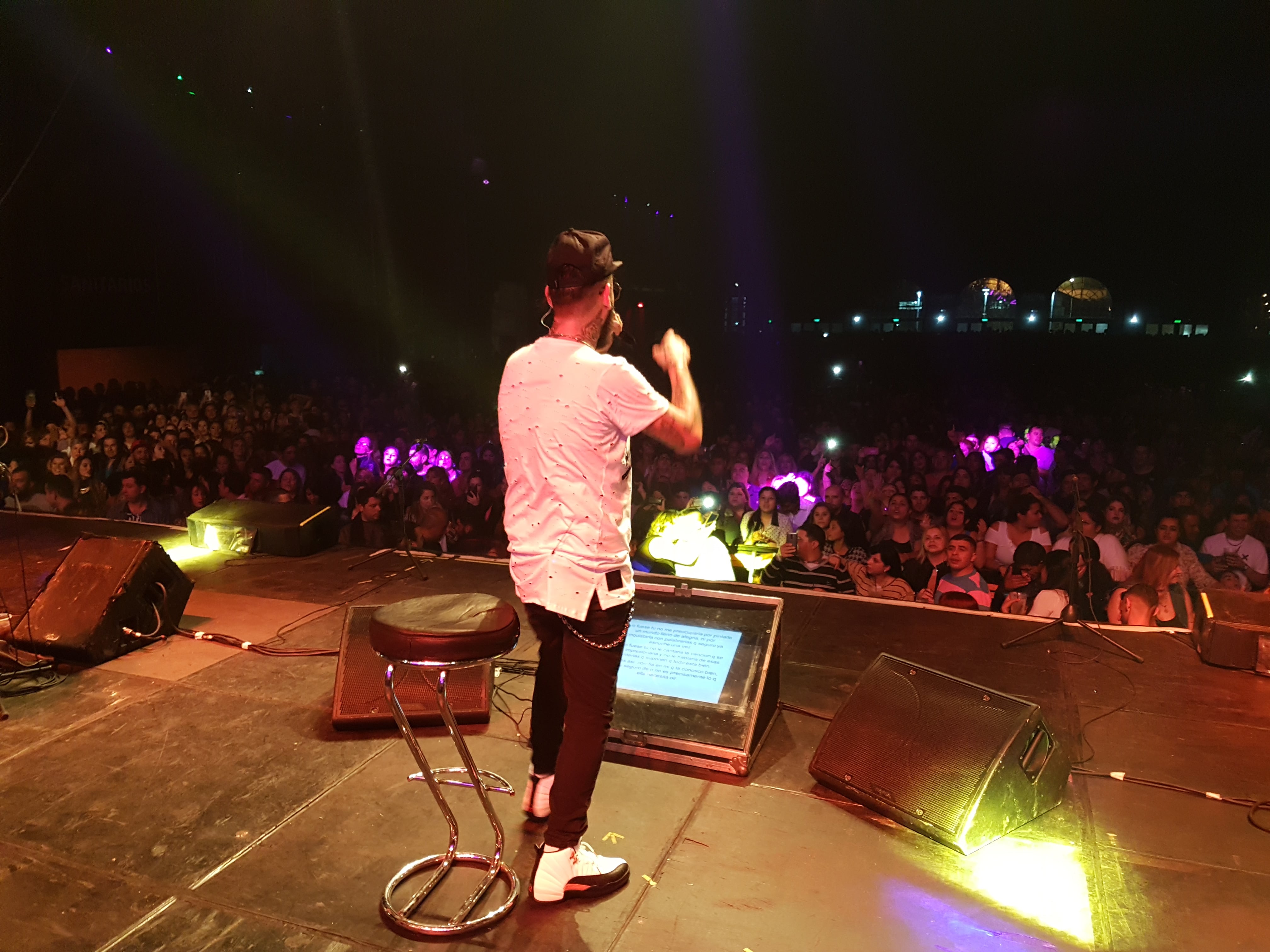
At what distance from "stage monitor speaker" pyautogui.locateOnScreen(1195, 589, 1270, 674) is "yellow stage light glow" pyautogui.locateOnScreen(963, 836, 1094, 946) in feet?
6.42

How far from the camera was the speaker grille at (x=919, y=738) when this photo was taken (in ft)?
7.82

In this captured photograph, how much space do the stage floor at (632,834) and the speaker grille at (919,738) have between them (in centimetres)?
11

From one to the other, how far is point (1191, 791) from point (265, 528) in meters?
5.35

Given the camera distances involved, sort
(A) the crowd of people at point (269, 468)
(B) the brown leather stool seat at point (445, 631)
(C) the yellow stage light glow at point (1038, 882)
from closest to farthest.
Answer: (B) the brown leather stool seat at point (445, 631) → (C) the yellow stage light glow at point (1038, 882) → (A) the crowd of people at point (269, 468)

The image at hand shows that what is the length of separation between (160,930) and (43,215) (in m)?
13.1

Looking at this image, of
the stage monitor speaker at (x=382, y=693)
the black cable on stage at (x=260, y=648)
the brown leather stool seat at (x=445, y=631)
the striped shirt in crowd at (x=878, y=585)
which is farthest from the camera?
the striped shirt in crowd at (x=878, y=585)

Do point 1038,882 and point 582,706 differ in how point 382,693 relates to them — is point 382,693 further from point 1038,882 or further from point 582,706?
point 1038,882

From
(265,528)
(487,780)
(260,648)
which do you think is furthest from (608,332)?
(265,528)

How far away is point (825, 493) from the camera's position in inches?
245

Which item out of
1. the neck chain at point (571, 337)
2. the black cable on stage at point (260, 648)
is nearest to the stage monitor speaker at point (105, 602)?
the black cable on stage at point (260, 648)

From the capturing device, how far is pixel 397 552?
555 centimetres

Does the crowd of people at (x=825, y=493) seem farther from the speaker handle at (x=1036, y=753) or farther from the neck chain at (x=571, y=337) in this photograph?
the neck chain at (x=571, y=337)

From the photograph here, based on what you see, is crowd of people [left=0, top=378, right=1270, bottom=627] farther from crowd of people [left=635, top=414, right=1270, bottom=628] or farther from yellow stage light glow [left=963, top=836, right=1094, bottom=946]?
yellow stage light glow [left=963, top=836, right=1094, bottom=946]

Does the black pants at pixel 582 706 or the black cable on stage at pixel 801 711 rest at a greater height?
the black pants at pixel 582 706
